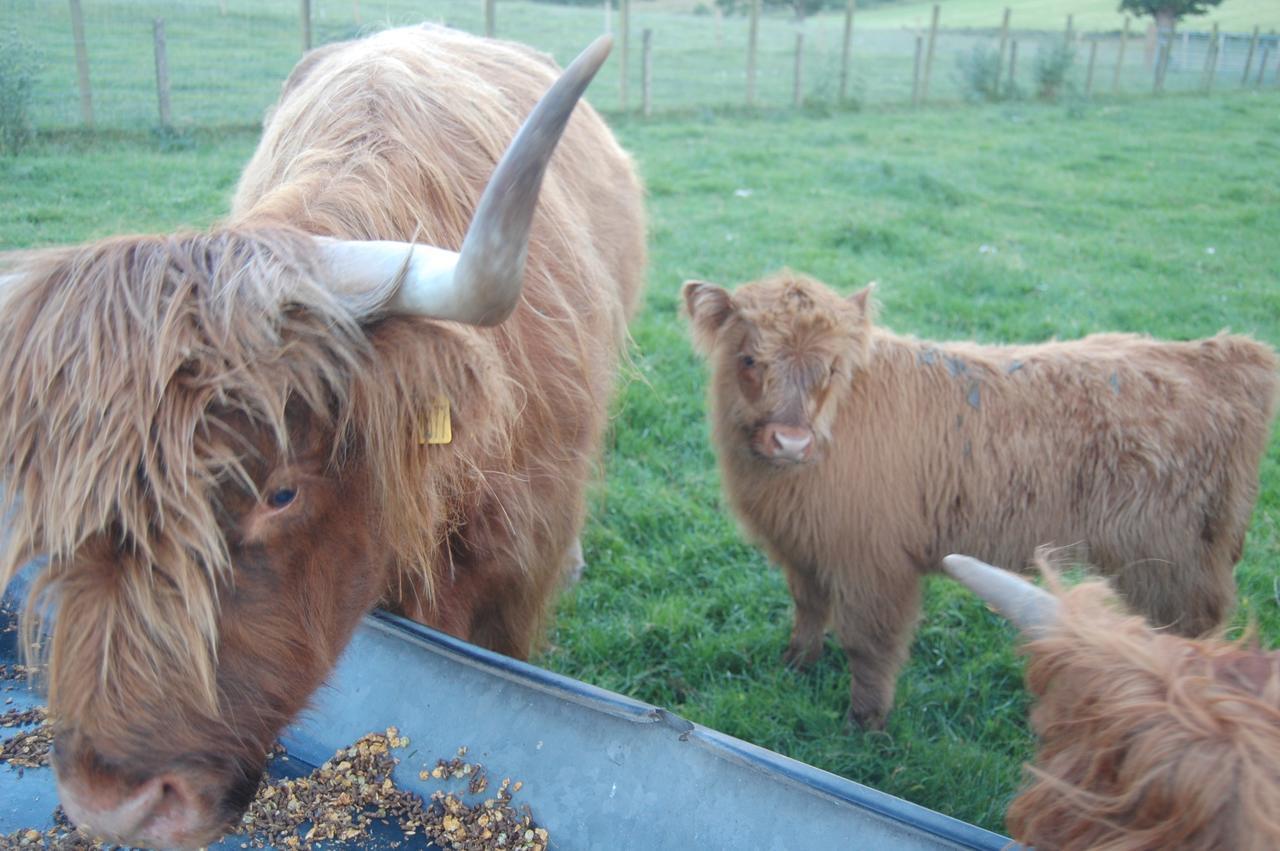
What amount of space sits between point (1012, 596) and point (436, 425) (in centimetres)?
106

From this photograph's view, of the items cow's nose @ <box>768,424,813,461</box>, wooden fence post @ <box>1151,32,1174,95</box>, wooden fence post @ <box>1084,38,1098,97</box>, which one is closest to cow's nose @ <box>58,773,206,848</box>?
cow's nose @ <box>768,424,813,461</box>

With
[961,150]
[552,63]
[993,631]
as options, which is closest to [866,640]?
[993,631]

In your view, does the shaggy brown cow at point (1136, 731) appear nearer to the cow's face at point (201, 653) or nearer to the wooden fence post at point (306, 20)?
the cow's face at point (201, 653)

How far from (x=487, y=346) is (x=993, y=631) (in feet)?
8.83

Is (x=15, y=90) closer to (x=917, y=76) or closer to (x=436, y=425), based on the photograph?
(x=436, y=425)

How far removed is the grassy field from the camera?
3338 millimetres

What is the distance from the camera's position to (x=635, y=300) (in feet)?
14.9

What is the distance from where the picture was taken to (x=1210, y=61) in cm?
1980

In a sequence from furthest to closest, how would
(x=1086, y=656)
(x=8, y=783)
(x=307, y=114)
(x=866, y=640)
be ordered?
(x=866, y=640)
(x=307, y=114)
(x=8, y=783)
(x=1086, y=656)

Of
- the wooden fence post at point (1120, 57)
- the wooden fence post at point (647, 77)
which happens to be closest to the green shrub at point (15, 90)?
the wooden fence post at point (647, 77)

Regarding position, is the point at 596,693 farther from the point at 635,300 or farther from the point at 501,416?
the point at 635,300

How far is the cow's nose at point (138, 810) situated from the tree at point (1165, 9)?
21021mm

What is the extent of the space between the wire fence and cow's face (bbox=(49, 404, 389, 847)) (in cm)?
293

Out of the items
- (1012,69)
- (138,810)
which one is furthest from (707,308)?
(1012,69)
